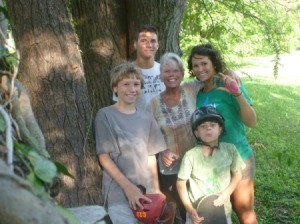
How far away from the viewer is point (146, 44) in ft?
11.7

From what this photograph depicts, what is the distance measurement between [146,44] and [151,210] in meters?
1.41

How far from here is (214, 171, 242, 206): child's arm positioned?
3.08m

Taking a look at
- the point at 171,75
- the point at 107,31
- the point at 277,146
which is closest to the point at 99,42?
the point at 107,31

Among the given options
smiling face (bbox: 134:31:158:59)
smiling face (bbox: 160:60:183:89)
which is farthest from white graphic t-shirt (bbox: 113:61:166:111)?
smiling face (bbox: 160:60:183:89)

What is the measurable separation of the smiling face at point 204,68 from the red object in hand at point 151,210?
0.97 metres

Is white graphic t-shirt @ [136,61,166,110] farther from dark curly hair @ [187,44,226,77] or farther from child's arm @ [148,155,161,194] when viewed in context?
child's arm @ [148,155,161,194]

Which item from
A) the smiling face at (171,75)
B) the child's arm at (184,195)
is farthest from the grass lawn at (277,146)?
the smiling face at (171,75)

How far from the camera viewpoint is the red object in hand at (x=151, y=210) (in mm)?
2742

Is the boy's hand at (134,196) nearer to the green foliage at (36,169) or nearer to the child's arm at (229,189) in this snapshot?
the child's arm at (229,189)

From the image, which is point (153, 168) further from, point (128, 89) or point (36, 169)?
point (36, 169)

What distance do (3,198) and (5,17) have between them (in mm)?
643

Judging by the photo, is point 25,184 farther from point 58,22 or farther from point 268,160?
point 268,160

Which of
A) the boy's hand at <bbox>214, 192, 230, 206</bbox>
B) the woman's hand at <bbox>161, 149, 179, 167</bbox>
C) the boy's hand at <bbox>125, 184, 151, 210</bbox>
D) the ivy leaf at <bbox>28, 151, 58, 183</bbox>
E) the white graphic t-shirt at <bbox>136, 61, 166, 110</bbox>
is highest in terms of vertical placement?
the ivy leaf at <bbox>28, 151, 58, 183</bbox>

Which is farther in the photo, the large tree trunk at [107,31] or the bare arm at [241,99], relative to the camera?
the large tree trunk at [107,31]
